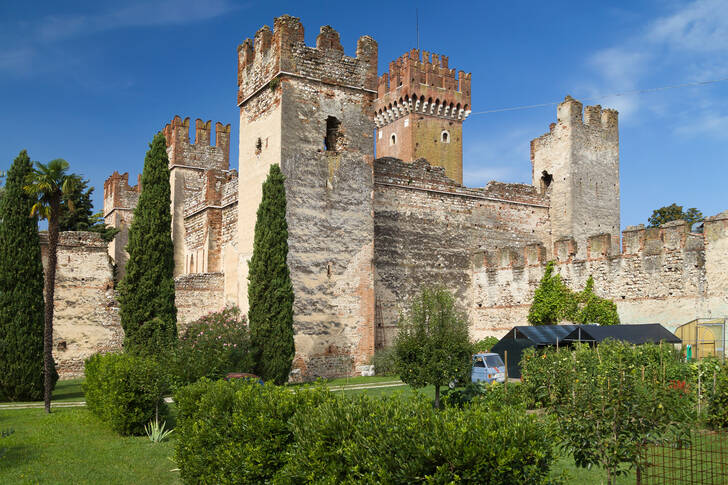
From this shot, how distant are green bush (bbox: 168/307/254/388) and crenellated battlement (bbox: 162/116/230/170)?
36.9 feet

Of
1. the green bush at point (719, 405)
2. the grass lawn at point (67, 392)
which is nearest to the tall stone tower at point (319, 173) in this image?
the grass lawn at point (67, 392)

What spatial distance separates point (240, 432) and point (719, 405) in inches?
299

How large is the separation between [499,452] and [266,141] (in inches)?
697

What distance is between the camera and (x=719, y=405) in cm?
1005

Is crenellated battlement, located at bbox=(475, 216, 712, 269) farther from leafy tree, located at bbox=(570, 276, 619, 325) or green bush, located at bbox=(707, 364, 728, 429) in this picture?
green bush, located at bbox=(707, 364, 728, 429)

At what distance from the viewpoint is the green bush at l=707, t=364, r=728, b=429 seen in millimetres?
10000

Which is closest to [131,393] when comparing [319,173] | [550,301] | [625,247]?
[319,173]

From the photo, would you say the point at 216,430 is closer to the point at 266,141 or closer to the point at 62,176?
the point at 62,176

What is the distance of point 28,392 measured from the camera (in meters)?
17.2

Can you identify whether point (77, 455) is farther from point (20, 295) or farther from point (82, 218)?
point (82, 218)

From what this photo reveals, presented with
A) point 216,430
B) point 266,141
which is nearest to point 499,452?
point 216,430

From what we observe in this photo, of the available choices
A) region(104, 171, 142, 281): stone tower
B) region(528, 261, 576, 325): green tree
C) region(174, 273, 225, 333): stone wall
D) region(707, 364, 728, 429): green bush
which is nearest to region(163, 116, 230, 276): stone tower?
region(174, 273, 225, 333): stone wall

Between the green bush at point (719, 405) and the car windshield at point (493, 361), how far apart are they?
7.89 m

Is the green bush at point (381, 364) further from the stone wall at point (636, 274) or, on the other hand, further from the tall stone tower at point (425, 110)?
the tall stone tower at point (425, 110)
